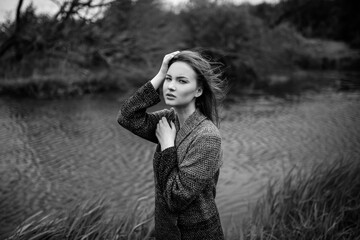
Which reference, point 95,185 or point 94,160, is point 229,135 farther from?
point 95,185

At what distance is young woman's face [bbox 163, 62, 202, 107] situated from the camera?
1673 mm

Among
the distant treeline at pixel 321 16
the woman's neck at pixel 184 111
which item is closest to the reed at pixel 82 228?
the woman's neck at pixel 184 111

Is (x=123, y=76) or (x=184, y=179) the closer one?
(x=184, y=179)

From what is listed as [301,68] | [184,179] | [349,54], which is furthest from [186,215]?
[349,54]

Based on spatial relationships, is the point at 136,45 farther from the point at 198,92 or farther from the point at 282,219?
the point at 198,92

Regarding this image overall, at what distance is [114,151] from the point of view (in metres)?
7.34

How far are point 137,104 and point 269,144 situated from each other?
22.9 ft

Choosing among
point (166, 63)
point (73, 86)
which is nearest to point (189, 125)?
point (166, 63)

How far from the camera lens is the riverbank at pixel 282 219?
8.47ft

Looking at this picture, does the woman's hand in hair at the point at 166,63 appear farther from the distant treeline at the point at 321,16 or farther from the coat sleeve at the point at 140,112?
the distant treeline at the point at 321,16

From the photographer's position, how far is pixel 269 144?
8.20 meters

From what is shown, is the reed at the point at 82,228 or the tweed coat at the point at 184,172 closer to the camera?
the tweed coat at the point at 184,172

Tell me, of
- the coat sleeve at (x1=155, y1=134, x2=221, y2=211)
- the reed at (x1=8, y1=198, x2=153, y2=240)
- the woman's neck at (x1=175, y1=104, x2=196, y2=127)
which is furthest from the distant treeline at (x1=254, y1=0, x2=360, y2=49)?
the coat sleeve at (x1=155, y1=134, x2=221, y2=211)

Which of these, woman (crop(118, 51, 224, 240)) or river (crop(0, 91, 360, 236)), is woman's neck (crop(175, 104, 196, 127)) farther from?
river (crop(0, 91, 360, 236))
